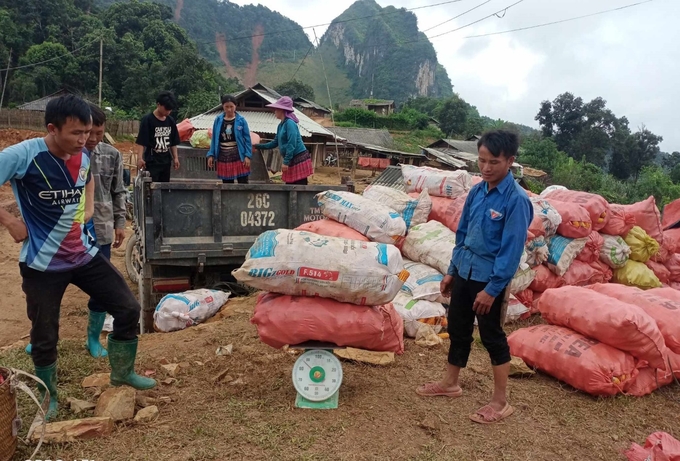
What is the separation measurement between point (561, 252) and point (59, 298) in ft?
14.6

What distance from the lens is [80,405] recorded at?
2570 mm

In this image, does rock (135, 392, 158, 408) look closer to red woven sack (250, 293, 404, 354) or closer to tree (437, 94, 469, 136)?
red woven sack (250, 293, 404, 354)

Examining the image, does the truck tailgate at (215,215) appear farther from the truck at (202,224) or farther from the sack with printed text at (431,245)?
the sack with printed text at (431,245)

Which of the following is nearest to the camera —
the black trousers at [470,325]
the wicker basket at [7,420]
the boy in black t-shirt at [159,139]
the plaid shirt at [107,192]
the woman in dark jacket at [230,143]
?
the wicker basket at [7,420]

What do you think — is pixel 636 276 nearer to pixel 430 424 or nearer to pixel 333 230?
pixel 333 230

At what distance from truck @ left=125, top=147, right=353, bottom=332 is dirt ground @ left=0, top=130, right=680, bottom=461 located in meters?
1.20

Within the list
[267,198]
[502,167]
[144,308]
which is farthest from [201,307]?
[502,167]

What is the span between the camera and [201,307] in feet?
15.4

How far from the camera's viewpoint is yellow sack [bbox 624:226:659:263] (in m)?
5.57

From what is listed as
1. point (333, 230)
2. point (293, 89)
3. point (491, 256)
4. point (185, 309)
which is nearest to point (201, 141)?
point (185, 309)

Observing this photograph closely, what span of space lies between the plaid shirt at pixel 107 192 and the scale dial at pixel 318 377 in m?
1.78

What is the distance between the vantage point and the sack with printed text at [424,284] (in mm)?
4254

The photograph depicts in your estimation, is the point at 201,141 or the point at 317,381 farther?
the point at 201,141

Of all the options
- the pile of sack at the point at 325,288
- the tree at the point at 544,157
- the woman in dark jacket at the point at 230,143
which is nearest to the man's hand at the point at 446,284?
the pile of sack at the point at 325,288
